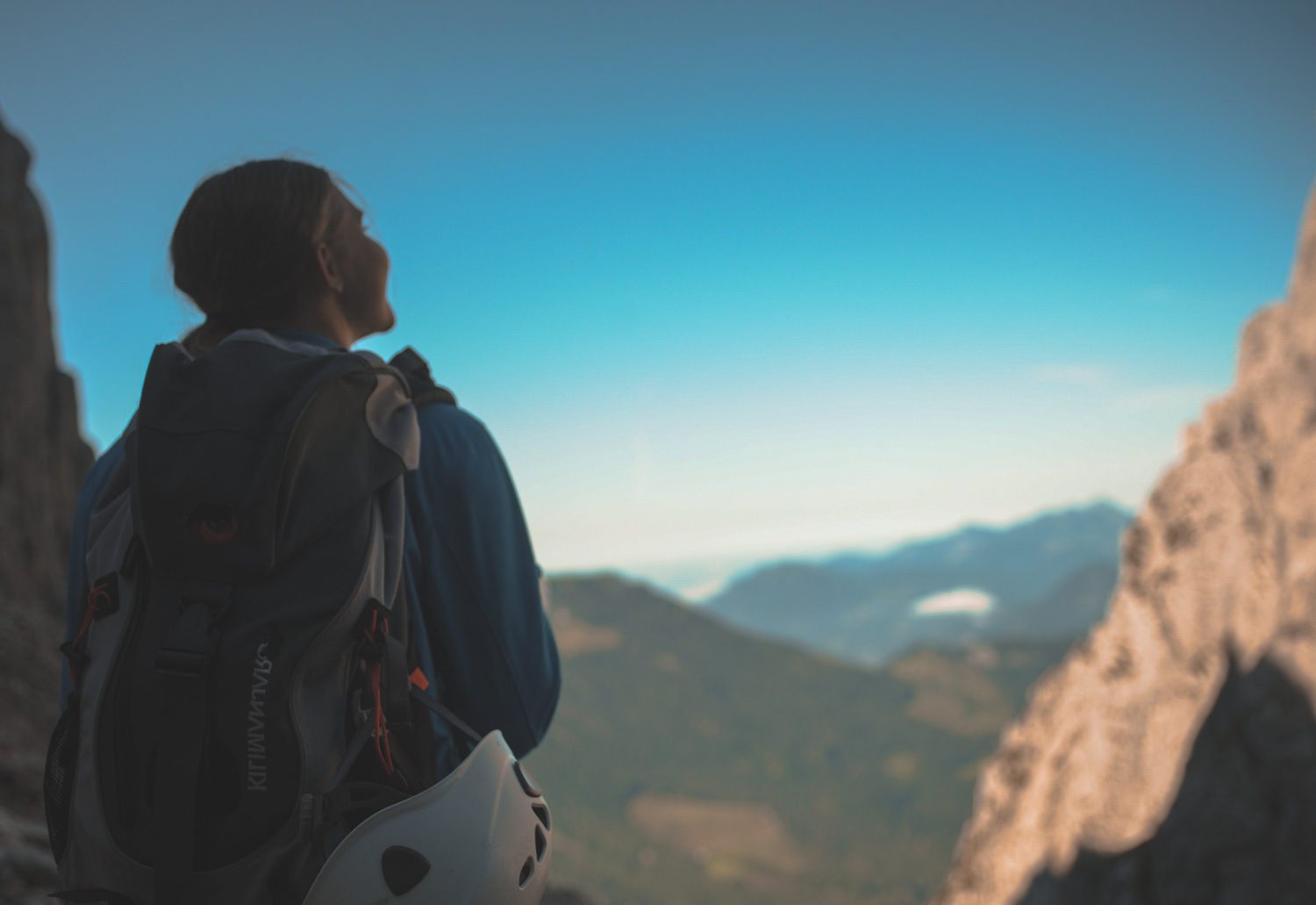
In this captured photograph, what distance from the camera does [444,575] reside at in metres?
1.89

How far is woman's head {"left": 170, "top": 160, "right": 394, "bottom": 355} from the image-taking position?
1922 mm

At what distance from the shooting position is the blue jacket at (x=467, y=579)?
1.89 meters

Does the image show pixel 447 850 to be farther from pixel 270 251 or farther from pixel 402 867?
pixel 270 251

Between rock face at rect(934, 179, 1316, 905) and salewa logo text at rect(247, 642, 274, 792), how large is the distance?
8.67m

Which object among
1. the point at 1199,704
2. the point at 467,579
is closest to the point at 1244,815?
the point at 1199,704

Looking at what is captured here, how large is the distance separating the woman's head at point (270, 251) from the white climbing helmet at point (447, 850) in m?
1.28

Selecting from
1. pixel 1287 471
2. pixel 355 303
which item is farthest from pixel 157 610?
pixel 1287 471

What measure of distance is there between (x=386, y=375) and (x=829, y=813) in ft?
352

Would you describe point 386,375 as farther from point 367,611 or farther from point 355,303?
point 367,611

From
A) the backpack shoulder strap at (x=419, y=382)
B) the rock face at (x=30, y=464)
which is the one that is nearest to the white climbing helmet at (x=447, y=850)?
the backpack shoulder strap at (x=419, y=382)

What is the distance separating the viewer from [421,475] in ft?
6.28

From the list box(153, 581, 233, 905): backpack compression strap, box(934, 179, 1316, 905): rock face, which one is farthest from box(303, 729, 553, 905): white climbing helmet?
box(934, 179, 1316, 905): rock face

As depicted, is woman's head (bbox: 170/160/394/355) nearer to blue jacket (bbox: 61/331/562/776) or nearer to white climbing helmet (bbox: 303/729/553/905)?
blue jacket (bbox: 61/331/562/776)

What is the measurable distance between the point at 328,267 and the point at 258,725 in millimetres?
1218
